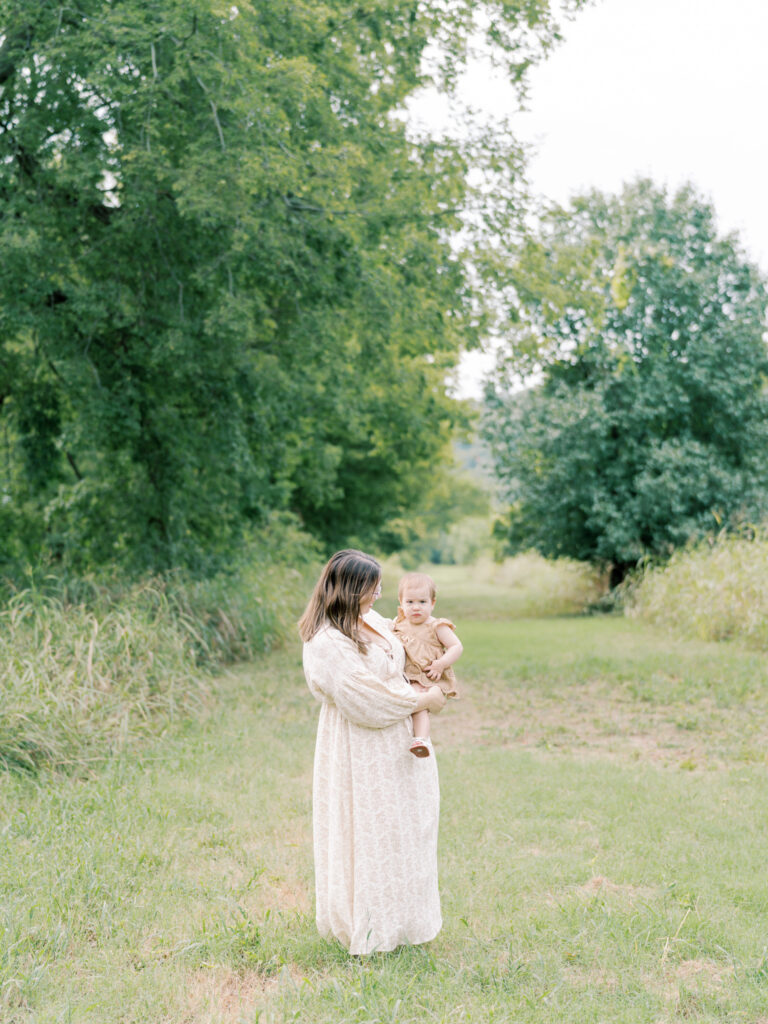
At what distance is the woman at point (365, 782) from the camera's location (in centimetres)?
395

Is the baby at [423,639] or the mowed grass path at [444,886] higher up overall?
the baby at [423,639]

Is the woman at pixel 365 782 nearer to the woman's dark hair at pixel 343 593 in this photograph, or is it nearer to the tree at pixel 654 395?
the woman's dark hair at pixel 343 593

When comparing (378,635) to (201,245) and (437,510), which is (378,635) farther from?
(437,510)

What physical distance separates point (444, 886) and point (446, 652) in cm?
161

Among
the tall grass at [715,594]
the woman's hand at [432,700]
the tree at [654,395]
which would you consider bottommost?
the tall grass at [715,594]

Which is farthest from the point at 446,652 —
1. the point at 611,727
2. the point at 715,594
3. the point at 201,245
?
the point at 715,594

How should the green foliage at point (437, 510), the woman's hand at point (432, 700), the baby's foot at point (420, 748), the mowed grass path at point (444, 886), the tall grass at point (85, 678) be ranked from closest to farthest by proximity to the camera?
the mowed grass path at point (444, 886) → the baby's foot at point (420, 748) → the woman's hand at point (432, 700) → the tall grass at point (85, 678) → the green foliage at point (437, 510)

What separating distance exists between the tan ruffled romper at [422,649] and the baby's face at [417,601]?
56 mm

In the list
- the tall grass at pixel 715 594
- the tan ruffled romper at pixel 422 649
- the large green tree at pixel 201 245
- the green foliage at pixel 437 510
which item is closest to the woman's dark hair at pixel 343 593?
the tan ruffled romper at pixel 422 649

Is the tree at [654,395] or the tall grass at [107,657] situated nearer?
the tall grass at [107,657]

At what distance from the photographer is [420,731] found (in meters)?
4.02

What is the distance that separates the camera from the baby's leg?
3891 millimetres

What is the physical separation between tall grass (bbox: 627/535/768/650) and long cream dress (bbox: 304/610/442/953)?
35.3ft

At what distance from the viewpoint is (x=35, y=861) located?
204 inches
